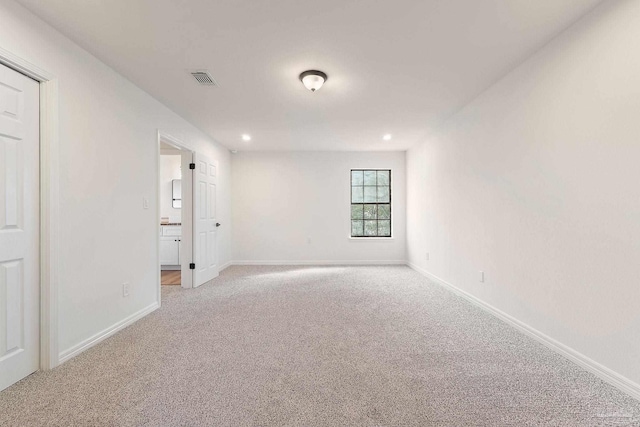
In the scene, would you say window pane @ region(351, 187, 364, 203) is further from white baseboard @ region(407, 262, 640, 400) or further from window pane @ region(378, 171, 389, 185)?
white baseboard @ region(407, 262, 640, 400)

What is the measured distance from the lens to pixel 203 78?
3.05 metres

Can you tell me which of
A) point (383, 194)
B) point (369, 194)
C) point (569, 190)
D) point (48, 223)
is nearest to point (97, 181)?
point (48, 223)

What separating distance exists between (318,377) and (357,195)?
5.00 m

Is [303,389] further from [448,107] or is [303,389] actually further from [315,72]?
[448,107]

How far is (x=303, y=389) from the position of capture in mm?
1865

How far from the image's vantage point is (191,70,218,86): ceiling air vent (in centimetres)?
295

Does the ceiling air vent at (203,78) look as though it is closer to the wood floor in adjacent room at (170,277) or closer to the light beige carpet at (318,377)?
the light beige carpet at (318,377)

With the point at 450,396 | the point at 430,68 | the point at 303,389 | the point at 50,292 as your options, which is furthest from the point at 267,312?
the point at 430,68

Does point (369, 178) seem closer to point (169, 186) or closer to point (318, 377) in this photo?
point (169, 186)

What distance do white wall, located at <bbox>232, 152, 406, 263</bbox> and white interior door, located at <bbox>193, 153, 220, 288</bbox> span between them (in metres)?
1.11

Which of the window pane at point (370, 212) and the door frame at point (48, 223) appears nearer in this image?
the door frame at point (48, 223)

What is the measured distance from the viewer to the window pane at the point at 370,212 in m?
6.70

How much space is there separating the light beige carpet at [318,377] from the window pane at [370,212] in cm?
347

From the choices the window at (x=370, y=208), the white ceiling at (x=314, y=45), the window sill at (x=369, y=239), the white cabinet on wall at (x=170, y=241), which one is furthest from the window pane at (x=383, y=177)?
the white cabinet on wall at (x=170, y=241)
